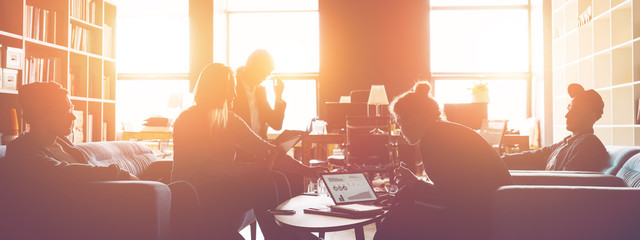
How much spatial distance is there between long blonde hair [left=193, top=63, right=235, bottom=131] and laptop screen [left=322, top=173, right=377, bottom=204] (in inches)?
27.0

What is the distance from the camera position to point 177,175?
2555mm

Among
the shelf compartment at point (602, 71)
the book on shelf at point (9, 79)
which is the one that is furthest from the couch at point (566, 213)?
the shelf compartment at point (602, 71)

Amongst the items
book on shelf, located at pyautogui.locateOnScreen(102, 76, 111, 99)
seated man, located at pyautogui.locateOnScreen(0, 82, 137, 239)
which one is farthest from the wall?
seated man, located at pyautogui.locateOnScreen(0, 82, 137, 239)

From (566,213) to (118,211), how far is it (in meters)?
1.91

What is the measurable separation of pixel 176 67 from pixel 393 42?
3.77 meters

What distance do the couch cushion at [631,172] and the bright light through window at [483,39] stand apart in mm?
5570

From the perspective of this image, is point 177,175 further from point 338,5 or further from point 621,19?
point 338,5

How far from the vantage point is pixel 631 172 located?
247cm

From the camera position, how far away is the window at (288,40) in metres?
8.10

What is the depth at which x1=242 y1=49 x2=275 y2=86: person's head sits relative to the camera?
351cm

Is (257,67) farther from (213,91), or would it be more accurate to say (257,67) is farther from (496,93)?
(496,93)

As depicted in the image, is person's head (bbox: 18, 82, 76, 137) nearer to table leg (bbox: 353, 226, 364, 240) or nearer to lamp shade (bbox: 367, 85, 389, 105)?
table leg (bbox: 353, 226, 364, 240)

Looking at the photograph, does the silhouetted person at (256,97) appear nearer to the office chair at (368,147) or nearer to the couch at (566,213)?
the office chair at (368,147)

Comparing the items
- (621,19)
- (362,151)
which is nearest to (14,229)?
(362,151)
